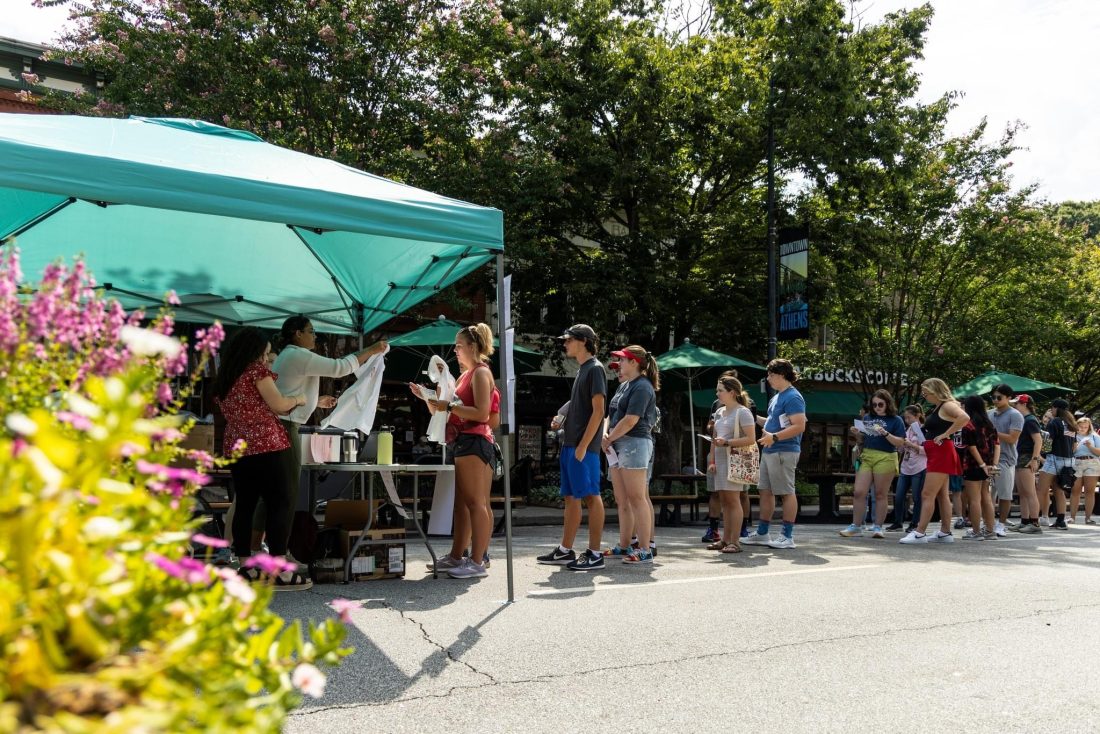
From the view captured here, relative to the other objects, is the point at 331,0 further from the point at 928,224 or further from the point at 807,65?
the point at 928,224

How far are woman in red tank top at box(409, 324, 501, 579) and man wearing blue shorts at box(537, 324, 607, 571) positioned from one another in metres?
0.81

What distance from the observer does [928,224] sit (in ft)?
77.4

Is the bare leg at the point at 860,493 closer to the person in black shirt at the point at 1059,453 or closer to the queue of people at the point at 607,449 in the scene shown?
the queue of people at the point at 607,449

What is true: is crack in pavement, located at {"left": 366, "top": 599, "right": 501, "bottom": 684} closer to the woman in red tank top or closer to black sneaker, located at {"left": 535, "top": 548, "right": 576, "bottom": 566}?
the woman in red tank top

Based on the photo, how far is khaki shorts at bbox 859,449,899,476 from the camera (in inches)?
451

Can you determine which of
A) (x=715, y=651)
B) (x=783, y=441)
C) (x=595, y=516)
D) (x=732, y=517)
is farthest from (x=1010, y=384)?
(x=715, y=651)

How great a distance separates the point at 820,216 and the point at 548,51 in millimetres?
6936

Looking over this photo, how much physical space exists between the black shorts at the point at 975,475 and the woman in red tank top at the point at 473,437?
6799mm

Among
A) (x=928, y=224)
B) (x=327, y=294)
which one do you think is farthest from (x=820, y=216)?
(x=327, y=294)

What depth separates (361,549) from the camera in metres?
7.02

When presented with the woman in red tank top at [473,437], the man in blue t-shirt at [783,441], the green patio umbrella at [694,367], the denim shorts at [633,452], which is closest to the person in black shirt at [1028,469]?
the green patio umbrella at [694,367]

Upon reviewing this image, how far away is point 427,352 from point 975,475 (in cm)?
1046

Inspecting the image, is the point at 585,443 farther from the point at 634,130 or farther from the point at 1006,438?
the point at 634,130

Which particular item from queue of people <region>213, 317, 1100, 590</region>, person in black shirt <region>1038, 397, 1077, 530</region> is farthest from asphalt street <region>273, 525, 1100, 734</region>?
person in black shirt <region>1038, 397, 1077, 530</region>
